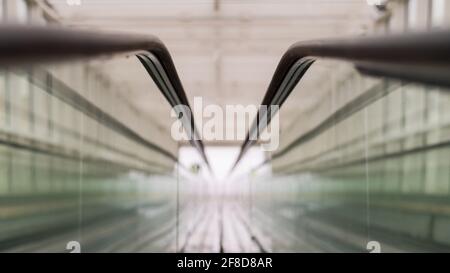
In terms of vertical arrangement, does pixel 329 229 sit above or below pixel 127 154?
below

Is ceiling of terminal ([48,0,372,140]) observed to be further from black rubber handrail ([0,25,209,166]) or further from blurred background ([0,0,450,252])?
black rubber handrail ([0,25,209,166])

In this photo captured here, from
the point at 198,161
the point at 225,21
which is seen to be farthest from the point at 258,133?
the point at 225,21

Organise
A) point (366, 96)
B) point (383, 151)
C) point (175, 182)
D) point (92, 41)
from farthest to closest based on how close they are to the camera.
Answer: point (175, 182) → point (366, 96) → point (383, 151) → point (92, 41)

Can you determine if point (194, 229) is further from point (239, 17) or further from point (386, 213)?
point (386, 213)

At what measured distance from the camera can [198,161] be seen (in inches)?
392

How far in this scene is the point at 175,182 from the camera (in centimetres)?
802

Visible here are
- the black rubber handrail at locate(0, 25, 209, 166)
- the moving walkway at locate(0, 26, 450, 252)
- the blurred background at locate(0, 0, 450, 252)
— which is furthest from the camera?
the blurred background at locate(0, 0, 450, 252)

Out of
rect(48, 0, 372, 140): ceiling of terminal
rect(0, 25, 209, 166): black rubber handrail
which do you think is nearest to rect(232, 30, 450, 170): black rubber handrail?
rect(0, 25, 209, 166): black rubber handrail

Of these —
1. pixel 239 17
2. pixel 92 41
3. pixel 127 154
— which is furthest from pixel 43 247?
pixel 239 17

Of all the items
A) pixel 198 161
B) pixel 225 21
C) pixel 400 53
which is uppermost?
pixel 225 21

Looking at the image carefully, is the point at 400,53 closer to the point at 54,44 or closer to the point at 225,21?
the point at 54,44

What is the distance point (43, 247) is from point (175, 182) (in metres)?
4.97

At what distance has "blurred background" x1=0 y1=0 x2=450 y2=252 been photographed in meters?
2.87

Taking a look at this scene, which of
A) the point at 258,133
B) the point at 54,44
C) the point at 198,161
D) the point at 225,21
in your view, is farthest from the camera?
the point at 225,21
